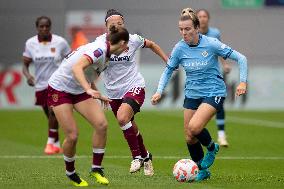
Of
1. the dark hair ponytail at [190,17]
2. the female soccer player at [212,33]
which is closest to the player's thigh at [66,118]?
the dark hair ponytail at [190,17]

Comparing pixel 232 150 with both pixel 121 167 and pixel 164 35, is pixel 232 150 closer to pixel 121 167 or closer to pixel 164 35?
pixel 121 167

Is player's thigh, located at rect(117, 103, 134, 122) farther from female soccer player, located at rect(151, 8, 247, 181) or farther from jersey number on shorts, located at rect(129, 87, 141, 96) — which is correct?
female soccer player, located at rect(151, 8, 247, 181)

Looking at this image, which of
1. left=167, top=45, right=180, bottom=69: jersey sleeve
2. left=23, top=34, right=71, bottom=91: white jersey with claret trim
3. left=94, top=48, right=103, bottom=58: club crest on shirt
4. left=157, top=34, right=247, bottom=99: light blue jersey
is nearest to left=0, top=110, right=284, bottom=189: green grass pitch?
left=157, top=34, right=247, bottom=99: light blue jersey

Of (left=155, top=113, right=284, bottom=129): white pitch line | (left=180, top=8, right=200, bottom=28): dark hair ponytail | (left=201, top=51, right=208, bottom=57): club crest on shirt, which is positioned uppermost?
(left=180, top=8, right=200, bottom=28): dark hair ponytail

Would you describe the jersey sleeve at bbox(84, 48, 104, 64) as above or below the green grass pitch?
above

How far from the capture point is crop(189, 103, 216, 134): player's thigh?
14.6 m

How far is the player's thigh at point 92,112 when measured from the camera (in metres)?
13.7

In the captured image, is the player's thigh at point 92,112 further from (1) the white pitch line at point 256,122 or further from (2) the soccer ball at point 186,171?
(1) the white pitch line at point 256,122

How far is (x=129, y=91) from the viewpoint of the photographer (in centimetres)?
1590

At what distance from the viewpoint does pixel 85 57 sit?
13.3 meters

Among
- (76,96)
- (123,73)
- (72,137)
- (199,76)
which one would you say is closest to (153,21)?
(123,73)

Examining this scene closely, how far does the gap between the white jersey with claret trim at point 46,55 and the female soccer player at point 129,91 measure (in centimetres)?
Answer: 478

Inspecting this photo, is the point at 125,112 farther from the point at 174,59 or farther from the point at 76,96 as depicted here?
the point at 76,96

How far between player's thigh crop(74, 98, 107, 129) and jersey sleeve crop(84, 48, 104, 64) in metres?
0.75
